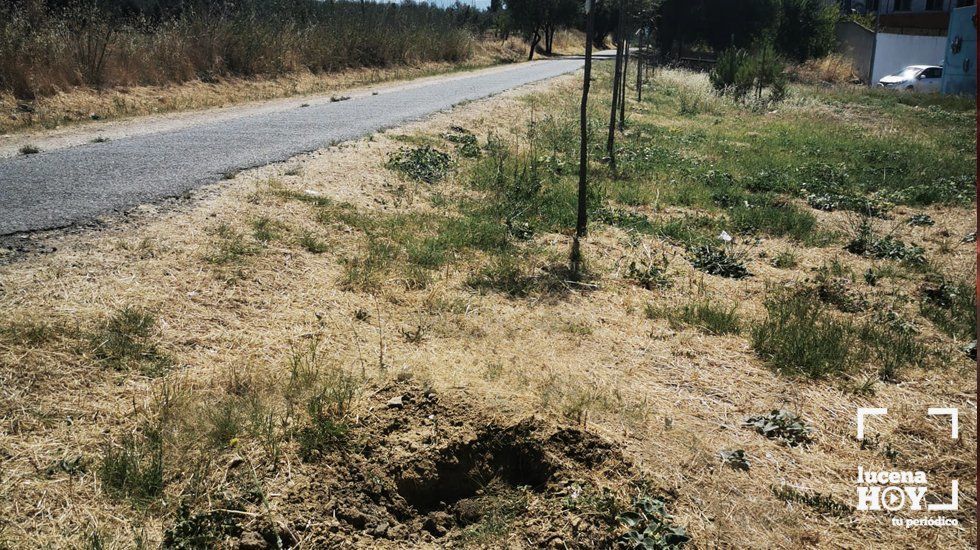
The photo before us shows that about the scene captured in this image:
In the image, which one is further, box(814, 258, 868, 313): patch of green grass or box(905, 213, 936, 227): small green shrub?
box(905, 213, 936, 227): small green shrub

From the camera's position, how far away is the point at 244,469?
2852 millimetres

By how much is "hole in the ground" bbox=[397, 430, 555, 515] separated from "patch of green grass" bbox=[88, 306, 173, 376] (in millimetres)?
1526

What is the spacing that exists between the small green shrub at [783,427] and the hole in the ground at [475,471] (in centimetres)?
131

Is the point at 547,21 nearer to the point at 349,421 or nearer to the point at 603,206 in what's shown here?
the point at 603,206

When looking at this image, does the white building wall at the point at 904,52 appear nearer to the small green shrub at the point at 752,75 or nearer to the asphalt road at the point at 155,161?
the small green shrub at the point at 752,75

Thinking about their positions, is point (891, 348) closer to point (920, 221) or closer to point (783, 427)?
point (783, 427)

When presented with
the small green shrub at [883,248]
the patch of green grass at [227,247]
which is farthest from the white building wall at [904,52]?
the patch of green grass at [227,247]

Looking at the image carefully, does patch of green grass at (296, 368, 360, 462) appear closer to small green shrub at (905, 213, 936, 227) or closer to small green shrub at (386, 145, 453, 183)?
small green shrub at (386, 145, 453, 183)

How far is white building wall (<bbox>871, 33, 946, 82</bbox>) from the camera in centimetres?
3756

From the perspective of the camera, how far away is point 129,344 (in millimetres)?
3512

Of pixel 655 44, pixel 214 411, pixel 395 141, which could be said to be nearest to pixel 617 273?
pixel 214 411

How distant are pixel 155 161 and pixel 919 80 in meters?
35.9

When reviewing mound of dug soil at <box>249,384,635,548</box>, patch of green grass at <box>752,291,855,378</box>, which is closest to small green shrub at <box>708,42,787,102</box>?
patch of green grass at <box>752,291,855,378</box>

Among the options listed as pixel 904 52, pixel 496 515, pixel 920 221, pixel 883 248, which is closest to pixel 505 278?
pixel 496 515
